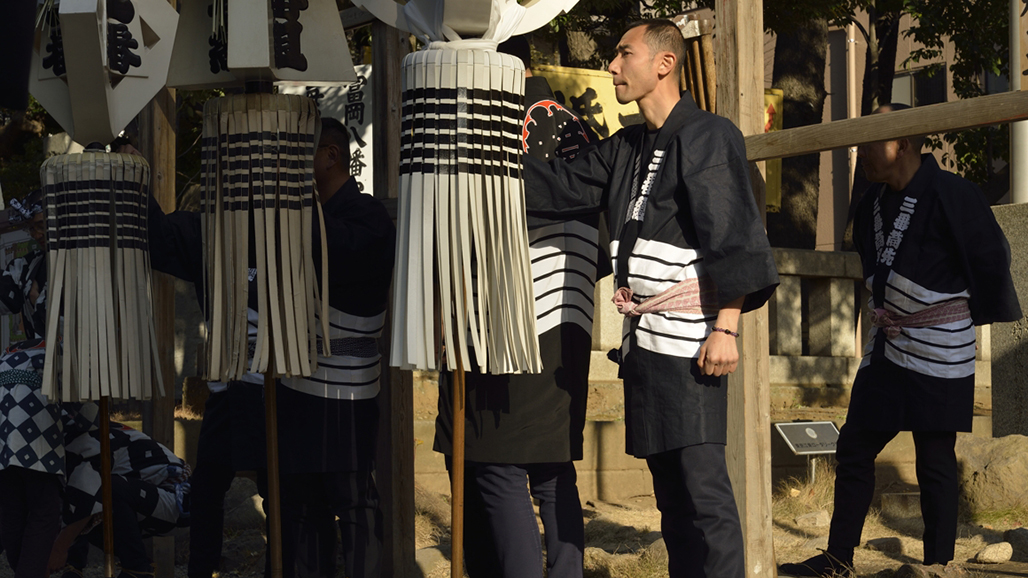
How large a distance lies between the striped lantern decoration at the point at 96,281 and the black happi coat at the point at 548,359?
0.91 meters

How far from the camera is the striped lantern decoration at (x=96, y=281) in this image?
294 cm

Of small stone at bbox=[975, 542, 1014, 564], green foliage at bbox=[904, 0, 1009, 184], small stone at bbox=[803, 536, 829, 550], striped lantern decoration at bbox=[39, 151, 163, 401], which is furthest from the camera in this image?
green foliage at bbox=[904, 0, 1009, 184]

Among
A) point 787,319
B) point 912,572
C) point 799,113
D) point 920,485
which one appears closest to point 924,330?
point 920,485

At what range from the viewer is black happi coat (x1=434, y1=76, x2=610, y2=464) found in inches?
118

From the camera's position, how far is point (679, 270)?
2838 mm

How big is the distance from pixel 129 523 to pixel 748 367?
248 centimetres

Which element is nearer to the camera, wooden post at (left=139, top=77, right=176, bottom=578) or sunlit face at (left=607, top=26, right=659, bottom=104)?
sunlit face at (left=607, top=26, right=659, bottom=104)

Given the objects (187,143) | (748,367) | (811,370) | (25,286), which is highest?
(187,143)

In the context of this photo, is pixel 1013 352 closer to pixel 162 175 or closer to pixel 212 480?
pixel 212 480

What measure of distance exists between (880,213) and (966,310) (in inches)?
18.9

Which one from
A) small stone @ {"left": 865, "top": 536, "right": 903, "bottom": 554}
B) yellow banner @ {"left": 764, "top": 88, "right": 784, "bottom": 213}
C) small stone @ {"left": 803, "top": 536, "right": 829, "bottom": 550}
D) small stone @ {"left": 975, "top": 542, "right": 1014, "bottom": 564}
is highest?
yellow banner @ {"left": 764, "top": 88, "right": 784, "bottom": 213}

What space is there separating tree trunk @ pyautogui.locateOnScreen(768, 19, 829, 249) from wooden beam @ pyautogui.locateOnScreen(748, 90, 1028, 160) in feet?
22.7

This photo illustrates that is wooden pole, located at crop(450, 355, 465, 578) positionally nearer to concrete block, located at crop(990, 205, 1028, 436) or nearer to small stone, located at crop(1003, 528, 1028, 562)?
small stone, located at crop(1003, 528, 1028, 562)

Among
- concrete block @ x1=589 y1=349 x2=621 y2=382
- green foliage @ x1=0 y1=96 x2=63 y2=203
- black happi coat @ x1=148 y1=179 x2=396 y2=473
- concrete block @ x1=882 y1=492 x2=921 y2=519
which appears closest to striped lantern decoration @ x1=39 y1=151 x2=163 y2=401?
black happi coat @ x1=148 y1=179 x2=396 y2=473
